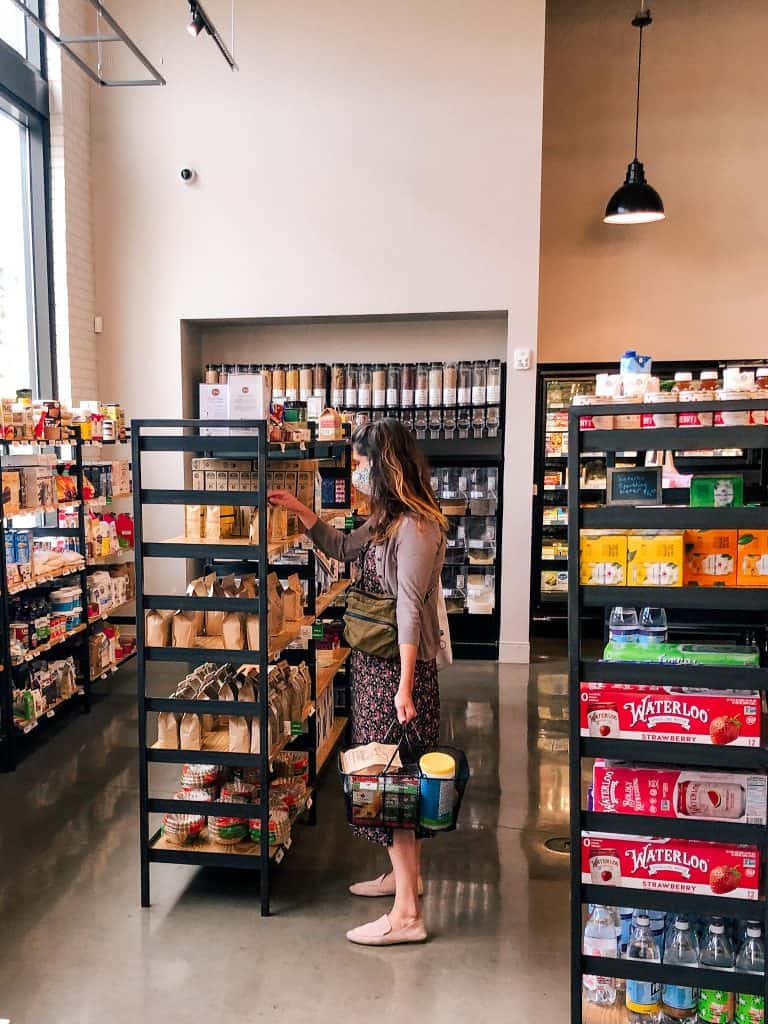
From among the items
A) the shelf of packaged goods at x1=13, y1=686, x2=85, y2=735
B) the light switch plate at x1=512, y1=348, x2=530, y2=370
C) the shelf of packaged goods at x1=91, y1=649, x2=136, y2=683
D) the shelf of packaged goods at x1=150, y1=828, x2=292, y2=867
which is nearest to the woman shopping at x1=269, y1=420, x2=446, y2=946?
the shelf of packaged goods at x1=150, y1=828, x2=292, y2=867

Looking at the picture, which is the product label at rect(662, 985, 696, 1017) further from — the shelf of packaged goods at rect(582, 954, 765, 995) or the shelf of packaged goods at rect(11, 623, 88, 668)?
the shelf of packaged goods at rect(11, 623, 88, 668)

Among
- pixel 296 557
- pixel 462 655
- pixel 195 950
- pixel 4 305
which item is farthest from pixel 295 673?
Result: pixel 4 305

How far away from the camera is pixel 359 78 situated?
618cm

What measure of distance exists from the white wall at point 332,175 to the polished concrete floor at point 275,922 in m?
3.11

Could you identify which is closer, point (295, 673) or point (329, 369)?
point (295, 673)

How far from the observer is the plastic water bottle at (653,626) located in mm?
2082

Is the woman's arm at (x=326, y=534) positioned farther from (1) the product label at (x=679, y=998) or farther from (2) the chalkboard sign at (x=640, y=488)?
(1) the product label at (x=679, y=998)

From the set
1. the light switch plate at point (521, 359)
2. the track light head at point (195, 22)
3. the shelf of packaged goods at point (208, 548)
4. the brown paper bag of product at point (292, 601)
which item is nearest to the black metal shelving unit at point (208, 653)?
the shelf of packaged goods at point (208, 548)

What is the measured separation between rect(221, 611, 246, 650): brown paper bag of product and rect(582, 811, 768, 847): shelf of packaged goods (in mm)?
1489

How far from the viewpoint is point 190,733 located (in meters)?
3.01

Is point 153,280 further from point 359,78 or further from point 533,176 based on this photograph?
point 533,176

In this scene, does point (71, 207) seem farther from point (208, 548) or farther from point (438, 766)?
point (438, 766)

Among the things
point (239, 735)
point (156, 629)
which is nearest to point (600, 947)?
point (239, 735)

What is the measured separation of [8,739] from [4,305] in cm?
328
